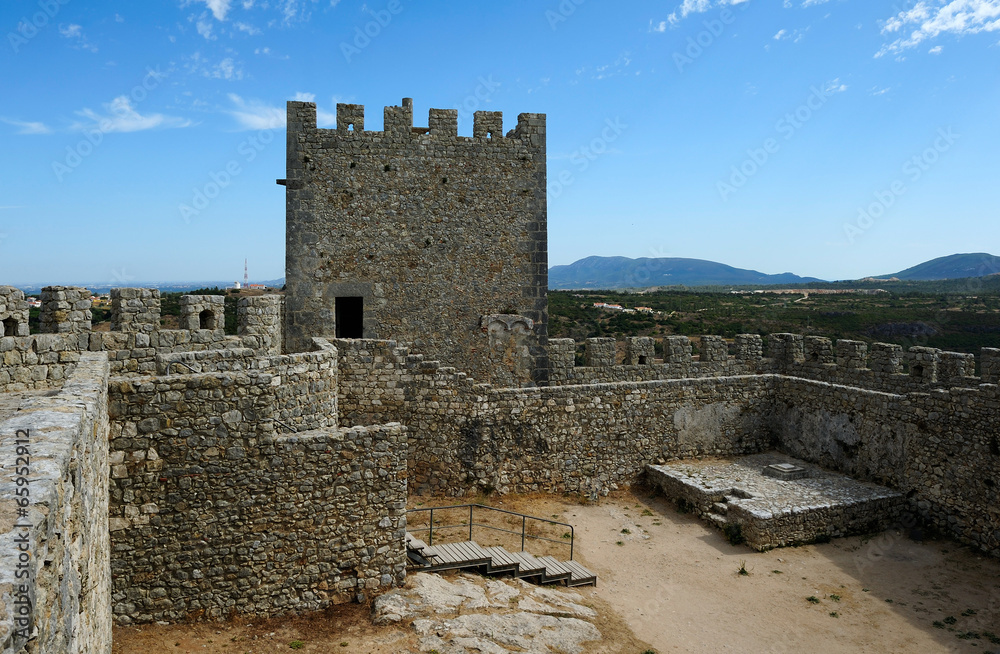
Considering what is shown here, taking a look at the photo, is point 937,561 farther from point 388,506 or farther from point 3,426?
point 3,426

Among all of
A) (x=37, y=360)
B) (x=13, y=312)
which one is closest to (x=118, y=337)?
(x=37, y=360)

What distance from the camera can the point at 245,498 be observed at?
7.13m

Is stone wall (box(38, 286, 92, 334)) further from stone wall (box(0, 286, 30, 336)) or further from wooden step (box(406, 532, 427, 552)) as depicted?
wooden step (box(406, 532, 427, 552))

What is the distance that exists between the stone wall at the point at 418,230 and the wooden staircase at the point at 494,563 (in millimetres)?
5129

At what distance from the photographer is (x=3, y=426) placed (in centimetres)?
389

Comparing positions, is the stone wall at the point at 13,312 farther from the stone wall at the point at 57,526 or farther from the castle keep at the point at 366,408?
the stone wall at the point at 57,526

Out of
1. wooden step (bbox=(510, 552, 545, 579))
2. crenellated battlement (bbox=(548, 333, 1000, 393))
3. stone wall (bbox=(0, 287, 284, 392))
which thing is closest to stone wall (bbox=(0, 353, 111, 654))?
stone wall (bbox=(0, 287, 284, 392))

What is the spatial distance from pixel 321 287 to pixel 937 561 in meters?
11.7

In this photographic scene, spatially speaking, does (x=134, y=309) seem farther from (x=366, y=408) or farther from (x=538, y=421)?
(x=538, y=421)

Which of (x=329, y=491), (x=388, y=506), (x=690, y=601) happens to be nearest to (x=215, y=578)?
(x=329, y=491)

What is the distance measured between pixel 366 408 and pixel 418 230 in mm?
4154

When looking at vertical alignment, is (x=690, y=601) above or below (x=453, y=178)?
below

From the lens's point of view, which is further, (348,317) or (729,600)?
(348,317)

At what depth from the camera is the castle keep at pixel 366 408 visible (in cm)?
588
